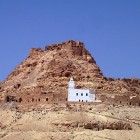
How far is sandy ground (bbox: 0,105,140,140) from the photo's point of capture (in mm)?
90562

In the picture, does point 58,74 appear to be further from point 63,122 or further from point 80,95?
point 63,122

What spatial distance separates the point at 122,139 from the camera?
90.1 metres

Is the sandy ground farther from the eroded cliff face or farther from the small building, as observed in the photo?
the eroded cliff face

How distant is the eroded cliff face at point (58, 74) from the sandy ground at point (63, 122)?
6.26m

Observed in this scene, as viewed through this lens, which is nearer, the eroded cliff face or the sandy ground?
the sandy ground

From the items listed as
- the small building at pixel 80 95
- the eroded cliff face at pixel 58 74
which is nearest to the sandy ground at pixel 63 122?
the small building at pixel 80 95

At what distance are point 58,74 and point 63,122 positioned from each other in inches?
632

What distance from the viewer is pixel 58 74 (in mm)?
107938

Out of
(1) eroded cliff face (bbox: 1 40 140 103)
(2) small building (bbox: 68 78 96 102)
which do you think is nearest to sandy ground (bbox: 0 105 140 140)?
(2) small building (bbox: 68 78 96 102)

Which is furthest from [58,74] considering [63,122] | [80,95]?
[63,122]

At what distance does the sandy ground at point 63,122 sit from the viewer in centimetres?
9056

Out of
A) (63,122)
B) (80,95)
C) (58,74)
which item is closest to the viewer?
(63,122)

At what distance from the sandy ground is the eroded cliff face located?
6.26m

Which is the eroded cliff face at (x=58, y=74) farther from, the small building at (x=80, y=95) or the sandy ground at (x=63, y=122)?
the sandy ground at (x=63, y=122)
